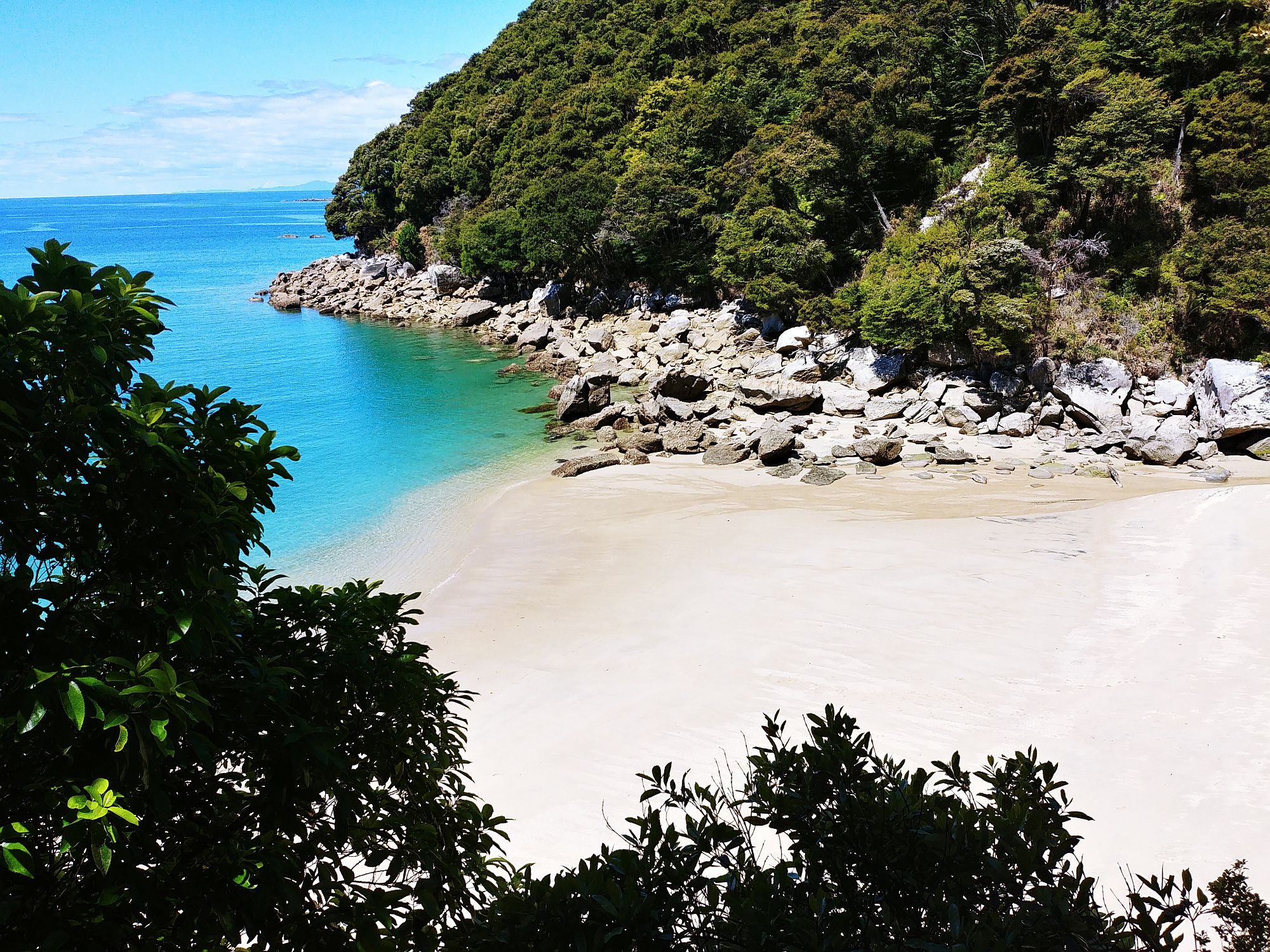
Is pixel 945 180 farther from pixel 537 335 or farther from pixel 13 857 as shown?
pixel 13 857

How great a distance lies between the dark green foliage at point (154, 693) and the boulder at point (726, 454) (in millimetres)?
19030

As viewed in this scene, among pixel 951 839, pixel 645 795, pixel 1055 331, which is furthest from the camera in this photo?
pixel 1055 331

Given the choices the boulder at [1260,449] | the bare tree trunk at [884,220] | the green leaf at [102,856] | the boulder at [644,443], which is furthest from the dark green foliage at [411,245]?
the green leaf at [102,856]

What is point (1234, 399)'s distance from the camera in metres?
20.3

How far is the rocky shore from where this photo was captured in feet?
66.6

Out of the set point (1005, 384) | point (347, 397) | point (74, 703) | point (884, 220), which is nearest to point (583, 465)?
point (1005, 384)

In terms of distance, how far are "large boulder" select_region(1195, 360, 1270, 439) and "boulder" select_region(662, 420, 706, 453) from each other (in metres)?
14.5

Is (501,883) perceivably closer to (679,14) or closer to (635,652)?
(635,652)

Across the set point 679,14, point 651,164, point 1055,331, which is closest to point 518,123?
point 679,14

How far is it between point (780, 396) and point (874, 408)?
3.23 meters

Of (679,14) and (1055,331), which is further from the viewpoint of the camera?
(679,14)

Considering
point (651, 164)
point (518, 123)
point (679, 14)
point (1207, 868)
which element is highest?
point (679, 14)

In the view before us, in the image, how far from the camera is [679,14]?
6094 cm

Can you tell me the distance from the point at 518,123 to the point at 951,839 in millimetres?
64843
